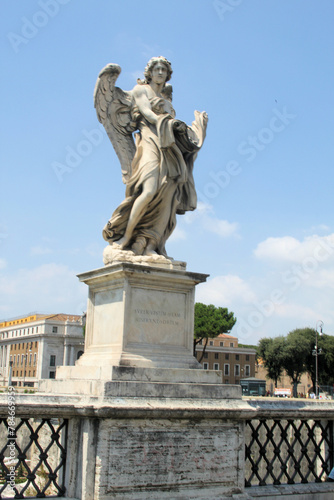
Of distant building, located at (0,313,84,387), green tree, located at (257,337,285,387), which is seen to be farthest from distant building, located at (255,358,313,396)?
distant building, located at (0,313,84,387)

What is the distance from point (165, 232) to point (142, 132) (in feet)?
4.33

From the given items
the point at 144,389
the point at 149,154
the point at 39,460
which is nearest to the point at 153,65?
the point at 149,154

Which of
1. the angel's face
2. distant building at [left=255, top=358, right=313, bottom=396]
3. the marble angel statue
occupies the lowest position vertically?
distant building at [left=255, top=358, right=313, bottom=396]

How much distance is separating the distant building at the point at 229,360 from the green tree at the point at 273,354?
25.9 metres

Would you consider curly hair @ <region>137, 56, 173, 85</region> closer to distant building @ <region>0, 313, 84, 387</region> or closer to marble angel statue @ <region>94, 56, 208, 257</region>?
marble angel statue @ <region>94, 56, 208, 257</region>

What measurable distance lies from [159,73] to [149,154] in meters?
1.16

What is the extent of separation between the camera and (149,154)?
271 inches

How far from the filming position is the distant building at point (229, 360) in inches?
3474

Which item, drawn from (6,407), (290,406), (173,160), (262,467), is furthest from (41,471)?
(262,467)

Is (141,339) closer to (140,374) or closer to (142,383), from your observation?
(140,374)

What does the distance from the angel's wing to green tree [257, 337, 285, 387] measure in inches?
2153

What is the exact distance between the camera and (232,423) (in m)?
6.05

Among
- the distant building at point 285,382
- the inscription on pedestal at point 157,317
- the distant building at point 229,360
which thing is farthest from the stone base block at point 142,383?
the distant building at point 229,360

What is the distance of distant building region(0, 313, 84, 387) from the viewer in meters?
86.6
